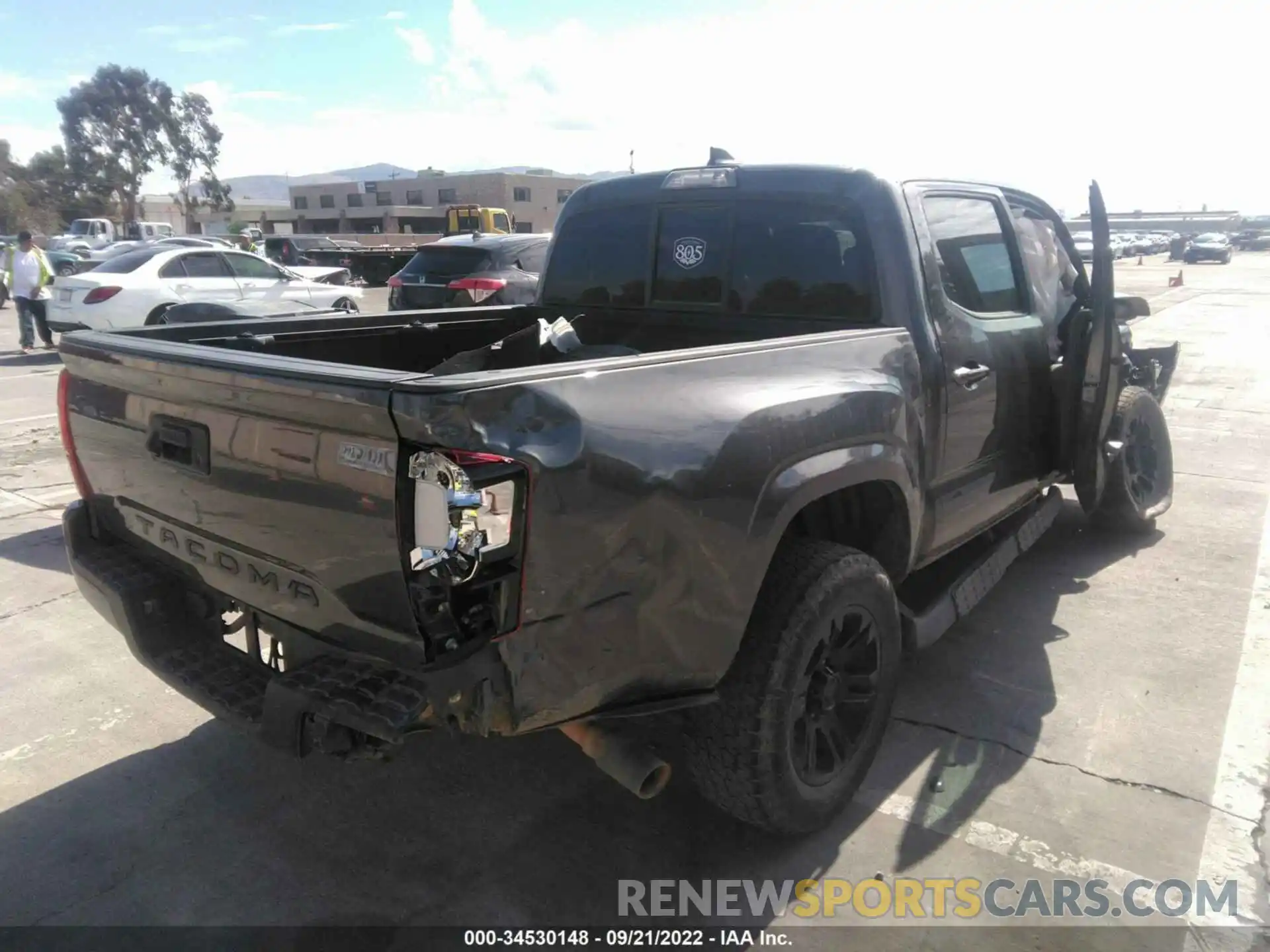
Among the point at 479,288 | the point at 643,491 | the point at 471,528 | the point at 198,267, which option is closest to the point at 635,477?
the point at 643,491

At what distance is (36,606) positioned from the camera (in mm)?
4746

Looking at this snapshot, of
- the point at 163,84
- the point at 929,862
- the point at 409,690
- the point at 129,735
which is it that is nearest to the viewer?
the point at 409,690

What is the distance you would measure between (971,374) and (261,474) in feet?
8.31

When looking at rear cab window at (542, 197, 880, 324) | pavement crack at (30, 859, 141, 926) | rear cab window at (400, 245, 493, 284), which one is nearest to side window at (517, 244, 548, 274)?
rear cab window at (400, 245, 493, 284)

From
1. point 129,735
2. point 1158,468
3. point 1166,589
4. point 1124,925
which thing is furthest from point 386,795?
point 1158,468

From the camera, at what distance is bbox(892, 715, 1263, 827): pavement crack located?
3.16m

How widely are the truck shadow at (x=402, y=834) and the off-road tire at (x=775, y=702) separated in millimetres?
202

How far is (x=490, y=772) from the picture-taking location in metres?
3.38

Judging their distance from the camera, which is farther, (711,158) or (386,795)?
(711,158)

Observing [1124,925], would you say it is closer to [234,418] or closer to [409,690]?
[409,690]

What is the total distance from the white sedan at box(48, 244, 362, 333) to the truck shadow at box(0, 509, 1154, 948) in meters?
10.3

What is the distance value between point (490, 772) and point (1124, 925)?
2.03 m

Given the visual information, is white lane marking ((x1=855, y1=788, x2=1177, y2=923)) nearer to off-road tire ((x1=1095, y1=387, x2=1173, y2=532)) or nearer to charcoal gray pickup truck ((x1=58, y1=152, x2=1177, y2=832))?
charcoal gray pickup truck ((x1=58, y1=152, x2=1177, y2=832))

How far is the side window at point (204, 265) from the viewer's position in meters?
13.7
